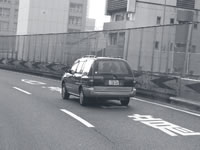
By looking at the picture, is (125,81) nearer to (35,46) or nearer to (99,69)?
(99,69)

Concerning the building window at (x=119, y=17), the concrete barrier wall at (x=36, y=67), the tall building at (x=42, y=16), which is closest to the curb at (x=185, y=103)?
the concrete barrier wall at (x=36, y=67)

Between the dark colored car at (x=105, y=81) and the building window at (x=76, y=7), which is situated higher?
the building window at (x=76, y=7)

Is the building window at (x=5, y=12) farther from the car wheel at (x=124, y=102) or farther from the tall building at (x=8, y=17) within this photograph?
the car wheel at (x=124, y=102)

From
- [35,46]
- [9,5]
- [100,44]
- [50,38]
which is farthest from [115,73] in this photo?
[9,5]

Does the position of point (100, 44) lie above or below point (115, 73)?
above

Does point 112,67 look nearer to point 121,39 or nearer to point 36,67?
point 121,39

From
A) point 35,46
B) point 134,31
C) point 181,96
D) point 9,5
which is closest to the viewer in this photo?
point 181,96

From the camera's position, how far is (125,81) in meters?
12.5

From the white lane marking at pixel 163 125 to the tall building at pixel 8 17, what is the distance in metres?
105

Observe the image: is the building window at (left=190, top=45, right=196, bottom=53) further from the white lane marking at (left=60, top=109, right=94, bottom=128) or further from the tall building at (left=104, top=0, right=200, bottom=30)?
the tall building at (left=104, top=0, right=200, bottom=30)

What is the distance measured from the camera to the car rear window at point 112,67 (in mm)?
12625

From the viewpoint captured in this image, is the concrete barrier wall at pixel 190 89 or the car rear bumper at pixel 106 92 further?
the concrete barrier wall at pixel 190 89

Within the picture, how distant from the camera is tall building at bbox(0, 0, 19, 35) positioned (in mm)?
111875

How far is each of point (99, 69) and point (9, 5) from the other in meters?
106
